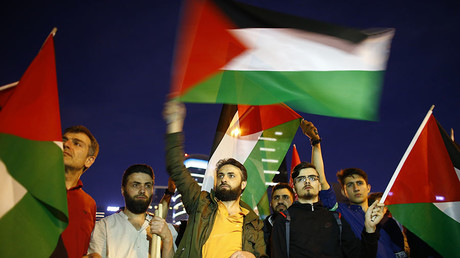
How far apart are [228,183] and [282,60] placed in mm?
1942

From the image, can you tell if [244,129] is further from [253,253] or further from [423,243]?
[423,243]

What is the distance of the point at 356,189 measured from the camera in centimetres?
536

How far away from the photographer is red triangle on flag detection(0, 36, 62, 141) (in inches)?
135

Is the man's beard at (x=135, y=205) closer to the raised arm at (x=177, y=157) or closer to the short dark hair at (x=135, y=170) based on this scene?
the short dark hair at (x=135, y=170)

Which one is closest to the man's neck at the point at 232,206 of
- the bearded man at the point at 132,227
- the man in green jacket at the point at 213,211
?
the man in green jacket at the point at 213,211

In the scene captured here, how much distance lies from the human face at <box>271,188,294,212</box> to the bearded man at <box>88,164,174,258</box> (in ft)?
7.53

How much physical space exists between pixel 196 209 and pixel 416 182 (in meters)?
3.25

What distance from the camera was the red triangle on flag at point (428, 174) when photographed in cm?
480

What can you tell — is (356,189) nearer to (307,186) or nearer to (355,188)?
(355,188)

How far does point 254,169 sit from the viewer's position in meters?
6.18

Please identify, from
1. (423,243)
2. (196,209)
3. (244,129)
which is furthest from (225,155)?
(423,243)

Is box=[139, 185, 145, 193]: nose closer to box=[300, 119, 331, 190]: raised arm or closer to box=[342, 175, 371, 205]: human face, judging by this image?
box=[300, 119, 331, 190]: raised arm

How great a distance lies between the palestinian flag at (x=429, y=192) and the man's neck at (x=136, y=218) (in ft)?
10.6

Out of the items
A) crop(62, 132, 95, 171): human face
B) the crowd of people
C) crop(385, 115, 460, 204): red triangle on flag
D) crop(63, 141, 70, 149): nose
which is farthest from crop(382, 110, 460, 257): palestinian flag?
crop(63, 141, 70, 149): nose
